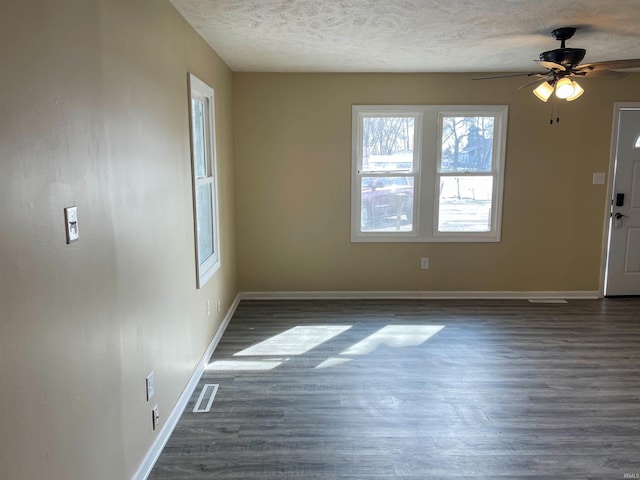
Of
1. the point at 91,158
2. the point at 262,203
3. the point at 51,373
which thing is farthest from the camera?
the point at 262,203

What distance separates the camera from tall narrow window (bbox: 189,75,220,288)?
3432mm

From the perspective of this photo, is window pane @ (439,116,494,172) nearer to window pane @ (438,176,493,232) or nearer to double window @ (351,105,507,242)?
double window @ (351,105,507,242)

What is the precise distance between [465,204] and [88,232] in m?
4.13

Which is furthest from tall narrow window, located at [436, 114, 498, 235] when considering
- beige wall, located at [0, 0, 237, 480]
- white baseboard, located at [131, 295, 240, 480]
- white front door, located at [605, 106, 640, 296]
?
beige wall, located at [0, 0, 237, 480]

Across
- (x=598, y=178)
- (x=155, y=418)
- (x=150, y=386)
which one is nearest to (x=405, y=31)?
(x=150, y=386)

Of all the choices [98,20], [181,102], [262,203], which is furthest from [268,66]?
[98,20]

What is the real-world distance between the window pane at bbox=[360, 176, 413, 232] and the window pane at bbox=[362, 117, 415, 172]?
5.9 inches

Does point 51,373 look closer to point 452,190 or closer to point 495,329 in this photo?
point 495,329

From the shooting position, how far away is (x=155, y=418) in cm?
231

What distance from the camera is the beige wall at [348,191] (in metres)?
4.73

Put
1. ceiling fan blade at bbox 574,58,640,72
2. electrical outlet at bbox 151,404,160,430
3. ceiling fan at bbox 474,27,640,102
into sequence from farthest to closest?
ceiling fan at bbox 474,27,640,102, ceiling fan blade at bbox 574,58,640,72, electrical outlet at bbox 151,404,160,430

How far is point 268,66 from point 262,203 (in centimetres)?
137

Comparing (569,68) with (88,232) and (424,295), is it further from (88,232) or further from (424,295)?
→ (88,232)

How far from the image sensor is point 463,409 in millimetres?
2785
